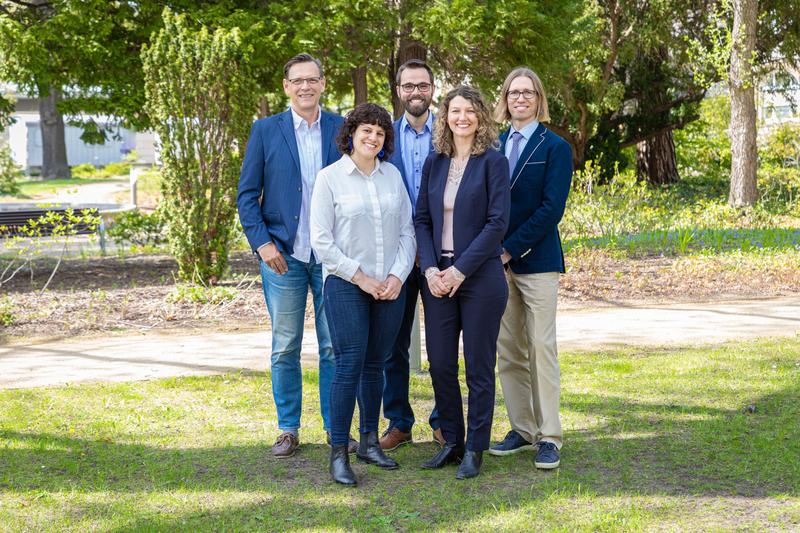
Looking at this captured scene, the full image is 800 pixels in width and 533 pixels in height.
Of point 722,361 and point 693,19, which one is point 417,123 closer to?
point 722,361

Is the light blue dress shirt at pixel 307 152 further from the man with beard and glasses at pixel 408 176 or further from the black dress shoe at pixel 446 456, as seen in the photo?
the black dress shoe at pixel 446 456

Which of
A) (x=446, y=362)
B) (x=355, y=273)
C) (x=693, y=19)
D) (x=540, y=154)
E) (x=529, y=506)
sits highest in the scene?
(x=693, y=19)

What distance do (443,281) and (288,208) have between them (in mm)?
979

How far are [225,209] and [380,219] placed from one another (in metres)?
6.21

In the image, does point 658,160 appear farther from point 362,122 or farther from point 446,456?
point 362,122

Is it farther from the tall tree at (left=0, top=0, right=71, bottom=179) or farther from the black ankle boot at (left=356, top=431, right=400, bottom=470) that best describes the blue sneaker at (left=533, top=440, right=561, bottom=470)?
the tall tree at (left=0, top=0, right=71, bottom=179)

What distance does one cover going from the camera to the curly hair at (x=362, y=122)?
4359 mm

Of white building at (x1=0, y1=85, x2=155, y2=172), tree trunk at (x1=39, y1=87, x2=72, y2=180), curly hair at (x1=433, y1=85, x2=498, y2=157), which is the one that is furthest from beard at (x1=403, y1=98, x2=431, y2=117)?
white building at (x1=0, y1=85, x2=155, y2=172)

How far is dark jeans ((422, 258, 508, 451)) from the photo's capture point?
14.2 feet

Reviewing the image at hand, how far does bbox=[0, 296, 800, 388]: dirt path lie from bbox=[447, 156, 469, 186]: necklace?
287 centimetres

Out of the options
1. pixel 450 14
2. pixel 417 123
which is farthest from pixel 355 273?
pixel 450 14

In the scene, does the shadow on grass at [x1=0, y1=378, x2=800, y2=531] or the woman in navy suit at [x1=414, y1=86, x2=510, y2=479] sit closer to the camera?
the shadow on grass at [x1=0, y1=378, x2=800, y2=531]

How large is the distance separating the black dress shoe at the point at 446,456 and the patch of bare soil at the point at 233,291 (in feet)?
13.7

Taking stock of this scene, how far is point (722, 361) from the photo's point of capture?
22.0 feet
